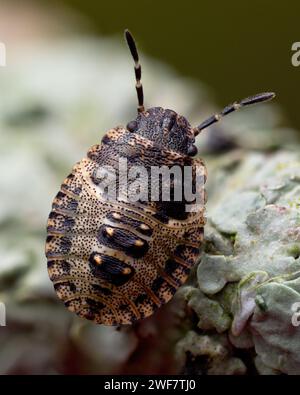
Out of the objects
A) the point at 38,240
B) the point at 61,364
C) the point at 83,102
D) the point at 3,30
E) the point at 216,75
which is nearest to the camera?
the point at 61,364

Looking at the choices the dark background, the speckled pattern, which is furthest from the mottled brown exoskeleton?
the dark background

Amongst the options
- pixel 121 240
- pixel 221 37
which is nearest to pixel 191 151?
pixel 121 240

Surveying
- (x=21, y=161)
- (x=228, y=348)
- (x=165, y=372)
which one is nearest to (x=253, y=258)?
(x=228, y=348)

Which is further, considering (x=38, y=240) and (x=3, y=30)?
(x=3, y=30)

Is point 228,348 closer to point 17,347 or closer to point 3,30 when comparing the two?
point 17,347

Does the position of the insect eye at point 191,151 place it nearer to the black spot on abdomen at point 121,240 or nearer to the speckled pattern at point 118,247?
the speckled pattern at point 118,247

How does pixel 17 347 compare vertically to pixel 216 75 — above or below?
below

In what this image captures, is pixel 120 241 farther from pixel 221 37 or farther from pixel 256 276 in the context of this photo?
pixel 221 37
